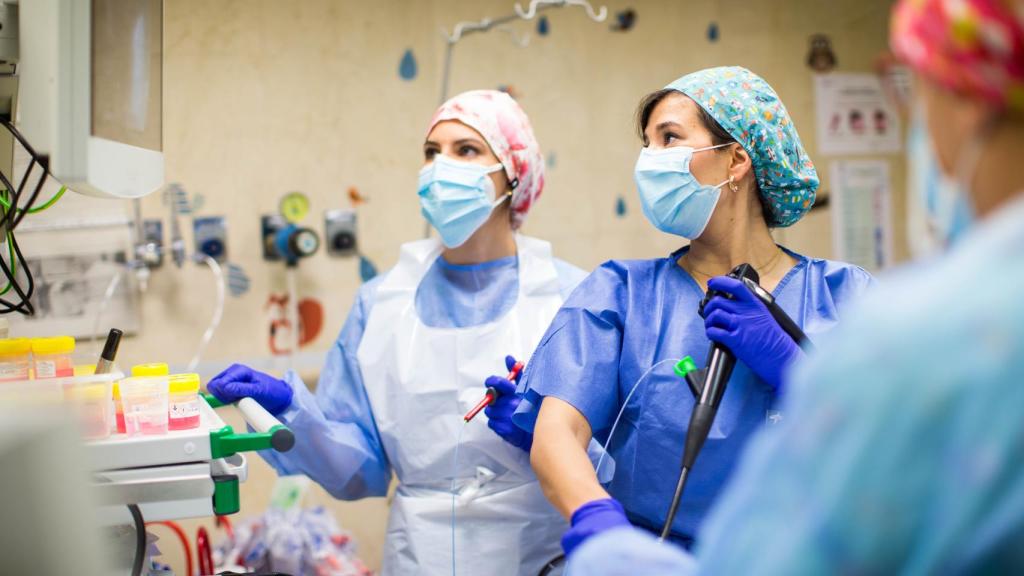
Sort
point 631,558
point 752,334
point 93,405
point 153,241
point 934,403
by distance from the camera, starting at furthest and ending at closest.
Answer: point 153,241
point 752,334
point 93,405
point 631,558
point 934,403

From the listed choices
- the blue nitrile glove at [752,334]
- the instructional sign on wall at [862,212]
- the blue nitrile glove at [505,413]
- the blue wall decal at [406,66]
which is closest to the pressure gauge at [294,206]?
the blue wall decal at [406,66]

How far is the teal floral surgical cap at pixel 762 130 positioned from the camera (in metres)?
1.53

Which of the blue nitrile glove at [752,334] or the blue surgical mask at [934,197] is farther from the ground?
the blue surgical mask at [934,197]

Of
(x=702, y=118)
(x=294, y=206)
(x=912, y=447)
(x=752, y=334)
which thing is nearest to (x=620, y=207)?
(x=294, y=206)

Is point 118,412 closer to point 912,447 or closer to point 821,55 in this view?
point 912,447

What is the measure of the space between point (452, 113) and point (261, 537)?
3.83 ft

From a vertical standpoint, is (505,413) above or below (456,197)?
below

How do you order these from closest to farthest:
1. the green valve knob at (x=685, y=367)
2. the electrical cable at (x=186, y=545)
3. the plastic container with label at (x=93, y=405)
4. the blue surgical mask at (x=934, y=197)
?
the blue surgical mask at (x=934, y=197), the plastic container with label at (x=93, y=405), the green valve knob at (x=685, y=367), the electrical cable at (x=186, y=545)

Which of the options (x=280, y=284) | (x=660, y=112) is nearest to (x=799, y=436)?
(x=660, y=112)

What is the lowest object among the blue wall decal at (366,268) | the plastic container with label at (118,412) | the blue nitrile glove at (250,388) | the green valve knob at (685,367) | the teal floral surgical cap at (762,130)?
the blue nitrile glove at (250,388)

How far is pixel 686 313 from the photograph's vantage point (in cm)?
151

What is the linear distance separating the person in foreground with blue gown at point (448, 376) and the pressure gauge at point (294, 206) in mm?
760

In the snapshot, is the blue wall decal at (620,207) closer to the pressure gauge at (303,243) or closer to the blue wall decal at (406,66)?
the blue wall decal at (406,66)

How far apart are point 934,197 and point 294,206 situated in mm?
2212
